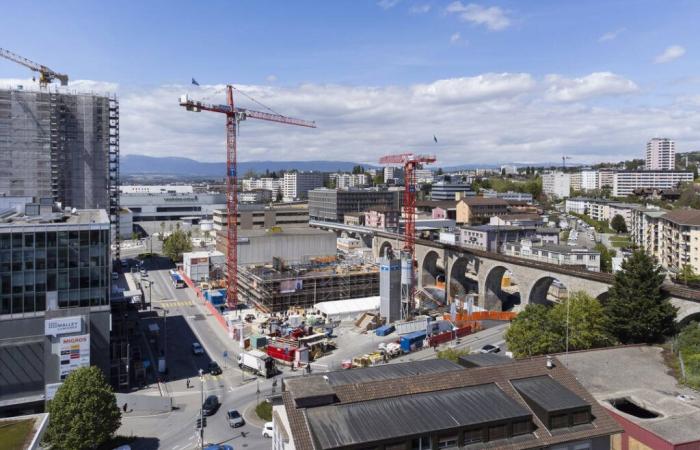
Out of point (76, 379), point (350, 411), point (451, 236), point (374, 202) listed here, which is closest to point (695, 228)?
point (451, 236)

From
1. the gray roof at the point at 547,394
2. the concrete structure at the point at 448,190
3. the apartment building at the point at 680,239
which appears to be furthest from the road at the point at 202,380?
the concrete structure at the point at 448,190

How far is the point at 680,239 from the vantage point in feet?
239

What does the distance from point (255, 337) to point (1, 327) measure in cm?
2008

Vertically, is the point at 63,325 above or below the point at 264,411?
above

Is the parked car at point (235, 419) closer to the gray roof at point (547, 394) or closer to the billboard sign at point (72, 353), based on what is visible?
the billboard sign at point (72, 353)

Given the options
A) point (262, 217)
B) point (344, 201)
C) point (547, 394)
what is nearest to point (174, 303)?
point (262, 217)

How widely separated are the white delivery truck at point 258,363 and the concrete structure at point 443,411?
20.8 meters

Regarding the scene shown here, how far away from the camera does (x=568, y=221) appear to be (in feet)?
412

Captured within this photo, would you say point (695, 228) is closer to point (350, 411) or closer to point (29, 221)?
point (350, 411)

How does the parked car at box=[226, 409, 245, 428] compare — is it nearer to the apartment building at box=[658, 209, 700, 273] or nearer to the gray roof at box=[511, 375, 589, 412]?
the gray roof at box=[511, 375, 589, 412]

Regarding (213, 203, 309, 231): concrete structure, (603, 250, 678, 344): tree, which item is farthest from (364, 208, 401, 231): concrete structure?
(603, 250, 678, 344): tree

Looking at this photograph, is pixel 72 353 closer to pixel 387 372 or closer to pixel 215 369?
pixel 215 369

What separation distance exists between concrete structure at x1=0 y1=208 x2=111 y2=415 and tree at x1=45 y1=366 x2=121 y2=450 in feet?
29.7

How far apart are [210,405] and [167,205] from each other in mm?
113040
